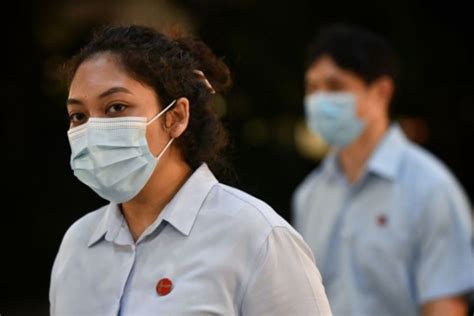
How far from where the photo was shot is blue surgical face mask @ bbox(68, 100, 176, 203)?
8.89ft

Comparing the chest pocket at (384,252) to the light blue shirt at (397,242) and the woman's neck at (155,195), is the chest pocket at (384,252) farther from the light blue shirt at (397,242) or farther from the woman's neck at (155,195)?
the woman's neck at (155,195)

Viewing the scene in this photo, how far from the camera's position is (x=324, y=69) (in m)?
4.92

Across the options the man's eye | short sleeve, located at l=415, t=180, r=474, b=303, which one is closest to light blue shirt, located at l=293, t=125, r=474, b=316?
short sleeve, located at l=415, t=180, r=474, b=303

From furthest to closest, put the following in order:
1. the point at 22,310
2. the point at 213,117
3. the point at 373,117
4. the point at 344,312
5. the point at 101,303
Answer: the point at 22,310 → the point at 373,117 → the point at 344,312 → the point at 213,117 → the point at 101,303

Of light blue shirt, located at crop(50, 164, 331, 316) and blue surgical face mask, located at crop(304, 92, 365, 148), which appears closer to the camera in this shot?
light blue shirt, located at crop(50, 164, 331, 316)

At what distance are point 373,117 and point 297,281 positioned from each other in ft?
8.20

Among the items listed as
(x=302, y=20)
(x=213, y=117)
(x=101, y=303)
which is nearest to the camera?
(x=101, y=303)

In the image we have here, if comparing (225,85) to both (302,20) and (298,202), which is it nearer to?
(298,202)

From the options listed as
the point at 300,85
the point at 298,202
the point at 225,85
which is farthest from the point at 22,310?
the point at 225,85

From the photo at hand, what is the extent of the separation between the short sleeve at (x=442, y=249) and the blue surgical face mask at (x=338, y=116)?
71cm

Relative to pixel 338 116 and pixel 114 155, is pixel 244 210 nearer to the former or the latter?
pixel 114 155

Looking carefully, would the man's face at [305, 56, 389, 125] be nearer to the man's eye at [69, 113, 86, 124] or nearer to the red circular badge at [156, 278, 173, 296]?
the man's eye at [69, 113, 86, 124]

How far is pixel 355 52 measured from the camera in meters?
4.87

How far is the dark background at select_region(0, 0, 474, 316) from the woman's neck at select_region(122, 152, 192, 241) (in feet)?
15.4
